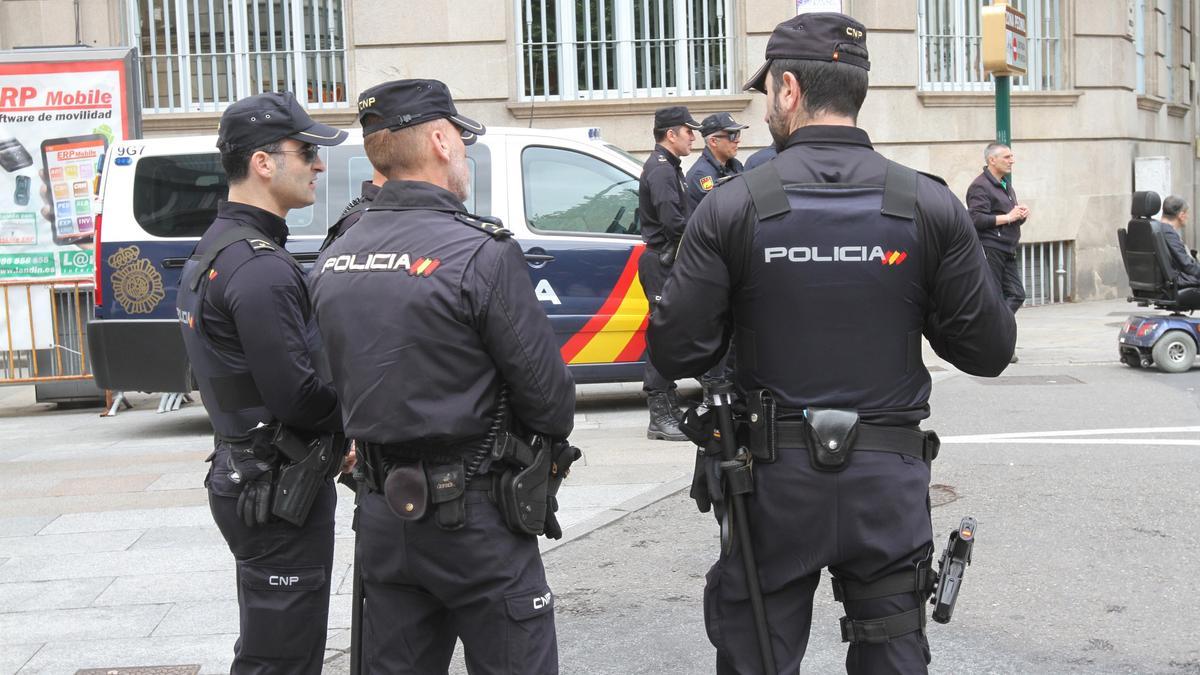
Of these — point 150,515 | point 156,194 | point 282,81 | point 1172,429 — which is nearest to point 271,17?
point 282,81

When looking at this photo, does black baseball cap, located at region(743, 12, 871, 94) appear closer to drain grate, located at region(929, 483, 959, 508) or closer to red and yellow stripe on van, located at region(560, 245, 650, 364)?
drain grate, located at region(929, 483, 959, 508)

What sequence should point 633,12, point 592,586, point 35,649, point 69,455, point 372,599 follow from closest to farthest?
1. point 372,599
2. point 35,649
3. point 592,586
4. point 69,455
5. point 633,12

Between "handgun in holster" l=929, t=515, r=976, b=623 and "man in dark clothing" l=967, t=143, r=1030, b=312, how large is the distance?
840 centimetres

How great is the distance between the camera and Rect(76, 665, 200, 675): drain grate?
15.3 ft

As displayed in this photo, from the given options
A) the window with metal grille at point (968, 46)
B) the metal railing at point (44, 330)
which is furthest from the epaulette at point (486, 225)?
the window with metal grille at point (968, 46)

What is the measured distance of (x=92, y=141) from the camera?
11352 mm

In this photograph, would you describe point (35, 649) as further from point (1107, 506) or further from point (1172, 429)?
point (1172, 429)

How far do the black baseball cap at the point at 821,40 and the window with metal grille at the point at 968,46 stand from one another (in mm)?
13698

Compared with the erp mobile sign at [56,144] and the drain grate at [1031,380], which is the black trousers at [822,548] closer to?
the drain grate at [1031,380]

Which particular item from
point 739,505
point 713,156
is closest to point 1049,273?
point 713,156

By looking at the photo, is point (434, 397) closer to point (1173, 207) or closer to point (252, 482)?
point (252, 482)

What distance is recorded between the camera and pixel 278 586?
11.5 feet

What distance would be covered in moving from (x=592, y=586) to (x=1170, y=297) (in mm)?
7480

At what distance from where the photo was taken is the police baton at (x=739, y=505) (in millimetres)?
3166
